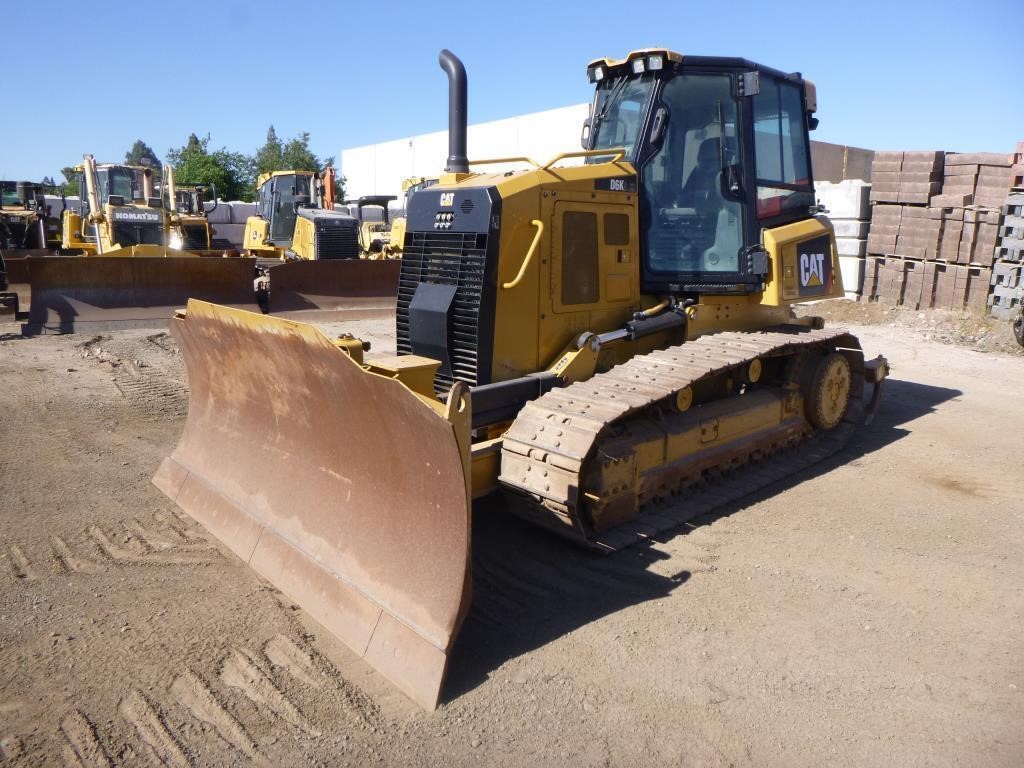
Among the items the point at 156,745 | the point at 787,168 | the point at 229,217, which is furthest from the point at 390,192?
the point at 156,745

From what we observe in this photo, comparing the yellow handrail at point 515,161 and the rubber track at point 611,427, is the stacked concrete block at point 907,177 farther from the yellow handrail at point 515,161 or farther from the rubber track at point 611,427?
the yellow handrail at point 515,161

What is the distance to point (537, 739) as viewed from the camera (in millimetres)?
2959

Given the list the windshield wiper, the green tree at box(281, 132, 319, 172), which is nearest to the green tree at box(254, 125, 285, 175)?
the green tree at box(281, 132, 319, 172)

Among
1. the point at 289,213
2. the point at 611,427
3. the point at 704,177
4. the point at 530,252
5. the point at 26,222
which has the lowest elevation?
the point at 611,427

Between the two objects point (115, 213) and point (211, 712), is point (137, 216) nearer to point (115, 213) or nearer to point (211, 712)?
point (115, 213)

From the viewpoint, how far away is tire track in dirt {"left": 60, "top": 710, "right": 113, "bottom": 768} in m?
2.80

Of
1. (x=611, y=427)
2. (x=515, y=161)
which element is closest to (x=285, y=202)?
(x=515, y=161)

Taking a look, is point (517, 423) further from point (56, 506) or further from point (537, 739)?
point (56, 506)

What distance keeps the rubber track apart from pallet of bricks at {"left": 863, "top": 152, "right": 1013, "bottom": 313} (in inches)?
363

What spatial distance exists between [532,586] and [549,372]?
1.45 meters

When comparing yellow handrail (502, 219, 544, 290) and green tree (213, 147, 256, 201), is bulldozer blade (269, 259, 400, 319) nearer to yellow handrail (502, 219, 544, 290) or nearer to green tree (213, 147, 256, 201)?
yellow handrail (502, 219, 544, 290)

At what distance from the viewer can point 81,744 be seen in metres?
2.89

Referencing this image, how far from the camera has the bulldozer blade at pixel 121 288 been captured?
1107cm

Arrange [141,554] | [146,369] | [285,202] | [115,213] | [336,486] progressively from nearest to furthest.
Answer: [336,486], [141,554], [146,369], [115,213], [285,202]
